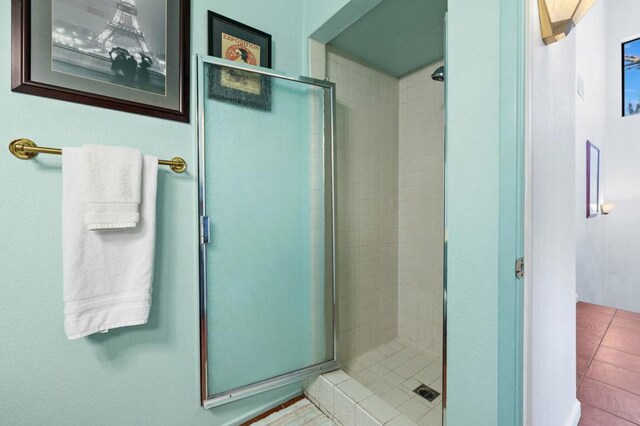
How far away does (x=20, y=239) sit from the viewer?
2.93 feet

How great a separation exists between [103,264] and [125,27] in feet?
2.90

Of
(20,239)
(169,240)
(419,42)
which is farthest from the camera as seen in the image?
(419,42)

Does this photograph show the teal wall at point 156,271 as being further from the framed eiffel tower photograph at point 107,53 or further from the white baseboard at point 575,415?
the white baseboard at point 575,415

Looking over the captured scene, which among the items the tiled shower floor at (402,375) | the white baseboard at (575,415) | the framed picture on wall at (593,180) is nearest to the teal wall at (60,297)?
the tiled shower floor at (402,375)

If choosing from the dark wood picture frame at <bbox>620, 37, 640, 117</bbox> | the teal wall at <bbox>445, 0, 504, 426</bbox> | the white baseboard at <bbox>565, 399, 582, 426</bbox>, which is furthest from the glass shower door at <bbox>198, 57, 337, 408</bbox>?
the dark wood picture frame at <bbox>620, 37, 640, 117</bbox>

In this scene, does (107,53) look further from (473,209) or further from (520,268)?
(520,268)

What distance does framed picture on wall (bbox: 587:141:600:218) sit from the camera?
273 centimetres

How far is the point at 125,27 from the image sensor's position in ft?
3.39

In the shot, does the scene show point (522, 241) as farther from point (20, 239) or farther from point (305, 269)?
point (20, 239)

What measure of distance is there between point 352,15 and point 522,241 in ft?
4.19

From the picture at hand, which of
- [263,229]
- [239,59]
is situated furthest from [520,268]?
[239,59]

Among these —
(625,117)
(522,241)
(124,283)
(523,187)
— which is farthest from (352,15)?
(625,117)

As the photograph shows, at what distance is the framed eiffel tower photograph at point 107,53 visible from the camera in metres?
0.89

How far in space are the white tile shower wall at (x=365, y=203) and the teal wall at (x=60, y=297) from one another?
0.85 metres
